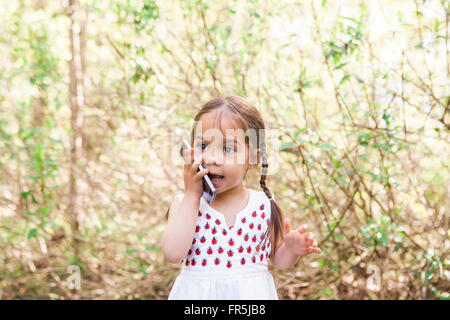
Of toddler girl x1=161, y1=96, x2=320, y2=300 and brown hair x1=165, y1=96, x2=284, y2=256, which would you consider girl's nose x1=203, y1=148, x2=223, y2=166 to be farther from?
brown hair x1=165, y1=96, x2=284, y2=256

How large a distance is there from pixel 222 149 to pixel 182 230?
0.27 metres

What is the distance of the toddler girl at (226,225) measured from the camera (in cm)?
141

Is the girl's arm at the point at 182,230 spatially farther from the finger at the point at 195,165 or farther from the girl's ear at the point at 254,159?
the girl's ear at the point at 254,159

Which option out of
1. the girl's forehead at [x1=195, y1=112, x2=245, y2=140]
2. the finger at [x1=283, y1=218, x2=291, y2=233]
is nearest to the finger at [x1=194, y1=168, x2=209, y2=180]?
the girl's forehead at [x1=195, y1=112, x2=245, y2=140]

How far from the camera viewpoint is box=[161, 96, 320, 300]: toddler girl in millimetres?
1410

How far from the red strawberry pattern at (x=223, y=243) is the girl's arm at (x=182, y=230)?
8 centimetres

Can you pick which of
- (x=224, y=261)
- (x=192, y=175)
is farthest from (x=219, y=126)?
(x=224, y=261)

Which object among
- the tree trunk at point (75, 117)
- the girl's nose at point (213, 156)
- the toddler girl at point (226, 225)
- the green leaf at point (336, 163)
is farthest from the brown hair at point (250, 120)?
the tree trunk at point (75, 117)

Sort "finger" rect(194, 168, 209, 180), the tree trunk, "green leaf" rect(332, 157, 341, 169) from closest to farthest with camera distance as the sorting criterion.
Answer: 1. "finger" rect(194, 168, 209, 180)
2. "green leaf" rect(332, 157, 341, 169)
3. the tree trunk

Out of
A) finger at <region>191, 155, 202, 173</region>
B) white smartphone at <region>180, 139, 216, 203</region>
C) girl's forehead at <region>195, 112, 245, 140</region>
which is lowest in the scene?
white smartphone at <region>180, 139, 216, 203</region>
